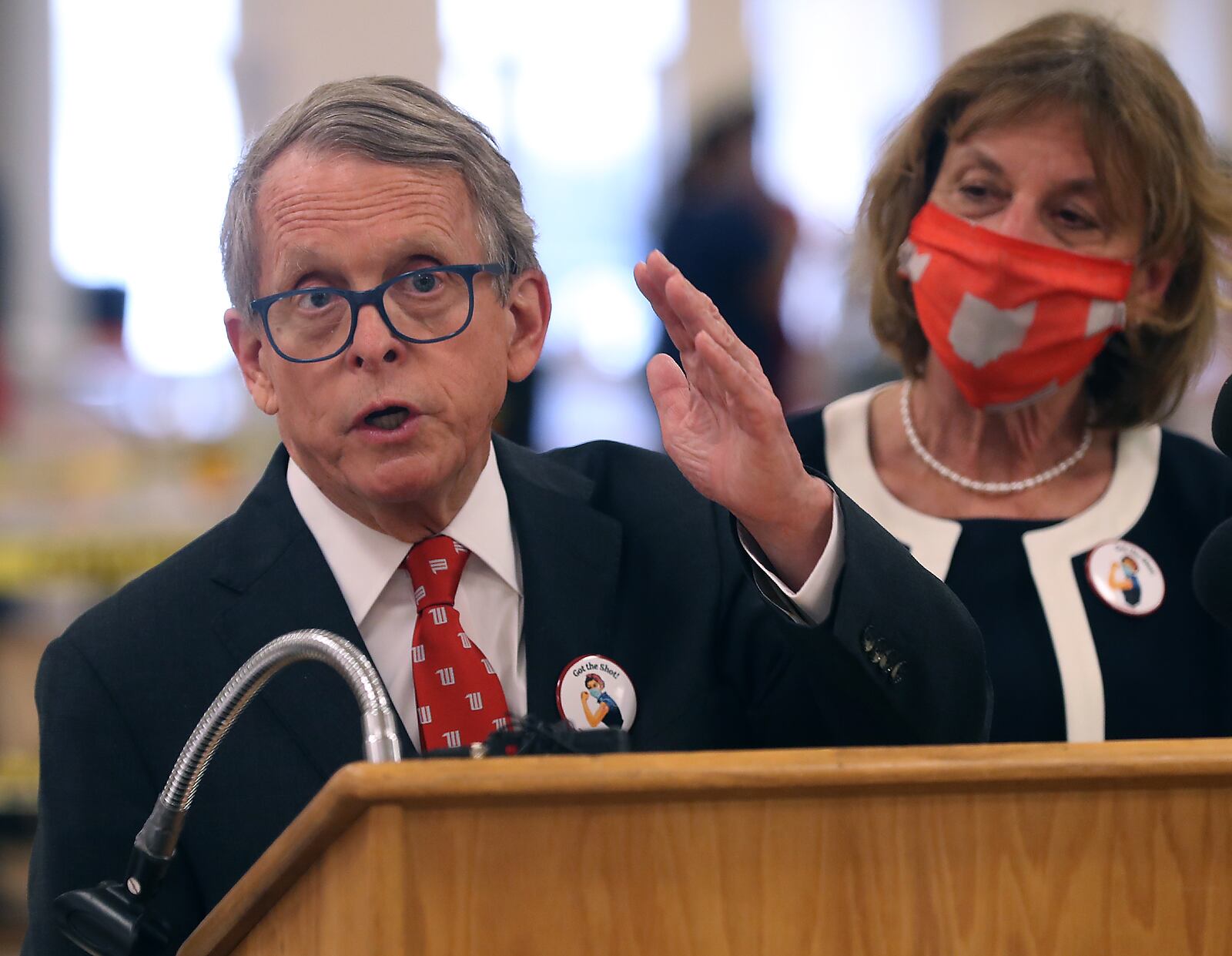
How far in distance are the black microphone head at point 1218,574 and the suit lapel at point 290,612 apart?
2.71 ft

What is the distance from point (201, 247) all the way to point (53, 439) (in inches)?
117

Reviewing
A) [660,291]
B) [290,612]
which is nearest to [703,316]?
[660,291]

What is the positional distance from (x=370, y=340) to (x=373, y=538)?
0.26 meters

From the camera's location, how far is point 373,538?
1.80 metres

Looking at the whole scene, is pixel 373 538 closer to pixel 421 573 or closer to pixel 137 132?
pixel 421 573

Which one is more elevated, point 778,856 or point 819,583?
point 819,583

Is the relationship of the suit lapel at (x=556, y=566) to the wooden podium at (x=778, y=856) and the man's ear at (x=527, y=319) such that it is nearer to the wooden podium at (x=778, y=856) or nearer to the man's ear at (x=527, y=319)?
the man's ear at (x=527, y=319)

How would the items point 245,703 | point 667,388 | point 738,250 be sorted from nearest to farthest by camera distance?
point 245,703 → point 667,388 → point 738,250

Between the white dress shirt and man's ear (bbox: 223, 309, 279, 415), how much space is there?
0.11 m

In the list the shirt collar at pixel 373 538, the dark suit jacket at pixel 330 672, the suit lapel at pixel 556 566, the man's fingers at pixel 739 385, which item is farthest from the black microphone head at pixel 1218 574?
the shirt collar at pixel 373 538

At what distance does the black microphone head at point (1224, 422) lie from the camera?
144 cm

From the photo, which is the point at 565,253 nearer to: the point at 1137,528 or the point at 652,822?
the point at 1137,528

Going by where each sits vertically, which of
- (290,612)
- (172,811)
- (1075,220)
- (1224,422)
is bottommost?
(172,811)

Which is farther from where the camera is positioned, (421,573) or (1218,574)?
(421,573)
